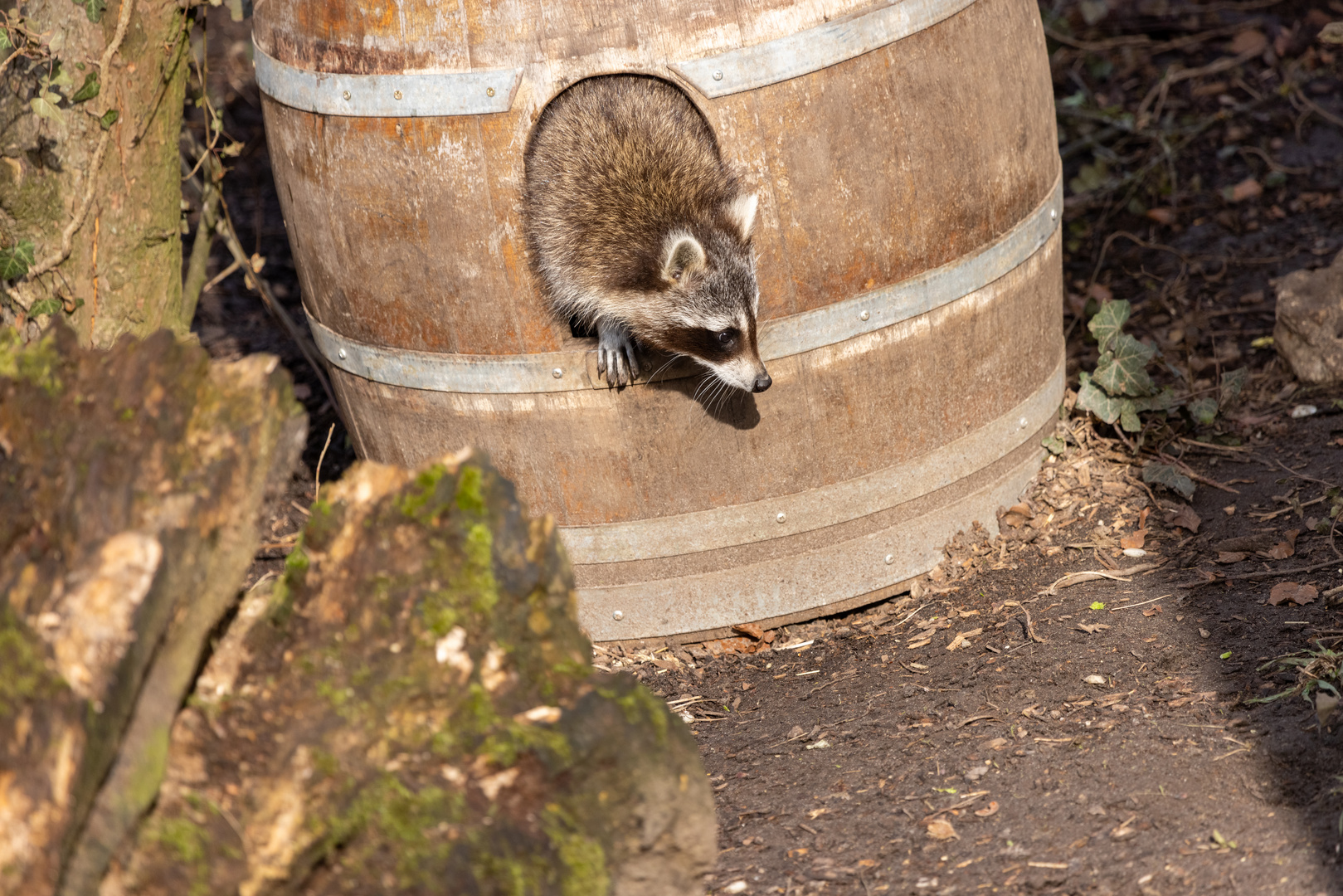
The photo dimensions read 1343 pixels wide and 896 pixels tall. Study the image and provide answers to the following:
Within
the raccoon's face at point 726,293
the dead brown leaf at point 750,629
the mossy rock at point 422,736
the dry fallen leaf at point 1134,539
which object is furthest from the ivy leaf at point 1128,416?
the mossy rock at point 422,736

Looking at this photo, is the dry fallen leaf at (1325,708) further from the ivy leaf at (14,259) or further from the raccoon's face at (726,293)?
the ivy leaf at (14,259)

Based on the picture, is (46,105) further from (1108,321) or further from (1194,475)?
(1194,475)

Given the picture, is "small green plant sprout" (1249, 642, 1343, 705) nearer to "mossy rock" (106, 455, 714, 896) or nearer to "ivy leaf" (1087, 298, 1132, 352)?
"ivy leaf" (1087, 298, 1132, 352)

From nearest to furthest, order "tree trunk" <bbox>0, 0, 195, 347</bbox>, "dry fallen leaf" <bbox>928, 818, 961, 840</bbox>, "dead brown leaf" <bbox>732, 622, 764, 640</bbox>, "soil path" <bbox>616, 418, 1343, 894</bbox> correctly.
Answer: "soil path" <bbox>616, 418, 1343, 894</bbox>, "dry fallen leaf" <bbox>928, 818, 961, 840</bbox>, "dead brown leaf" <bbox>732, 622, 764, 640</bbox>, "tree trunk" <bbox>0, 0, 195, 347</bbox>

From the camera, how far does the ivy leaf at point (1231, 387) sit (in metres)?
4.68

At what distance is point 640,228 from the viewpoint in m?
3.62

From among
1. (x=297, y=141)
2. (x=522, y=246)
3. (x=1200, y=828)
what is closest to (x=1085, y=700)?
(x=1200, y=828)

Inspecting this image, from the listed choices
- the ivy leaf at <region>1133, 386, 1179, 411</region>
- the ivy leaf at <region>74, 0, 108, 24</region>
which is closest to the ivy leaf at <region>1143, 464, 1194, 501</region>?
the ivy leaf at <region>1133, 386, 1179, 411</region>

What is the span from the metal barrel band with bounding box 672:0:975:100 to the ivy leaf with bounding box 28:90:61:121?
6.85 ft

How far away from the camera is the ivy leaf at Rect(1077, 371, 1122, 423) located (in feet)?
14.7

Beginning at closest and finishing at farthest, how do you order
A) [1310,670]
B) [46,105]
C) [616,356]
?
1. [1310,670]
2. [616,356]
3. [46,105]

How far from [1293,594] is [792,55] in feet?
7.03

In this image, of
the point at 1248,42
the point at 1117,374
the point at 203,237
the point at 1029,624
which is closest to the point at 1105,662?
the point at 1029,624

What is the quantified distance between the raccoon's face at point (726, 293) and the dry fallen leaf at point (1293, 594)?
1.64m
